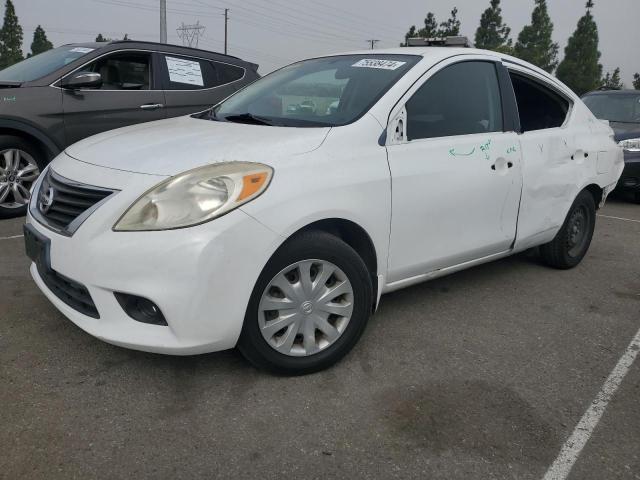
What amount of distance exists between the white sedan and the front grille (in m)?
0.01

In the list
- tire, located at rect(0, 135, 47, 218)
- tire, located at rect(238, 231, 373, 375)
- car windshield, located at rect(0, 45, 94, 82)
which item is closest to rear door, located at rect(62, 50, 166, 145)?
car windshield, located at rect(0, 45, 94, 82)

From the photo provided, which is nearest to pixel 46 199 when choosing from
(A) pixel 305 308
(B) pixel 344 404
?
(A) pixel 305 308

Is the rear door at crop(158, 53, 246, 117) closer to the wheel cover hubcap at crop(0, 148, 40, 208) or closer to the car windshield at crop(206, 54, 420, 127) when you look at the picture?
the wheel cover hubcap at crop(0, 148, 40, 208)

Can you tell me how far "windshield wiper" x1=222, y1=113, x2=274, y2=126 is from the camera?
3.13 meters

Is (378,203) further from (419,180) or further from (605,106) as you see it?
(605,106)

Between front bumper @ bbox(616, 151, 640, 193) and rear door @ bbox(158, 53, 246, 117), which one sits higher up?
rear door @ bbox(158, 53, 246, 117)

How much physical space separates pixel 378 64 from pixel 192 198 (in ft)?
5.04

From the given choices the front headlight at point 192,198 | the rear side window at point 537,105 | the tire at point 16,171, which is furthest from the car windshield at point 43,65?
the rear side window at point 537,105

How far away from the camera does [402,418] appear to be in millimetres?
2406

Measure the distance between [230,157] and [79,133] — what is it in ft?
11.7

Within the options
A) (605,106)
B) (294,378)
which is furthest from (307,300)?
(605,106)

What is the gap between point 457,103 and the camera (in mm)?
3352

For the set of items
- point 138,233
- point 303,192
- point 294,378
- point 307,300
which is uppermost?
point 303,192

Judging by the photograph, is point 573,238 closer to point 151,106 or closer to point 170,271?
point 170,271
